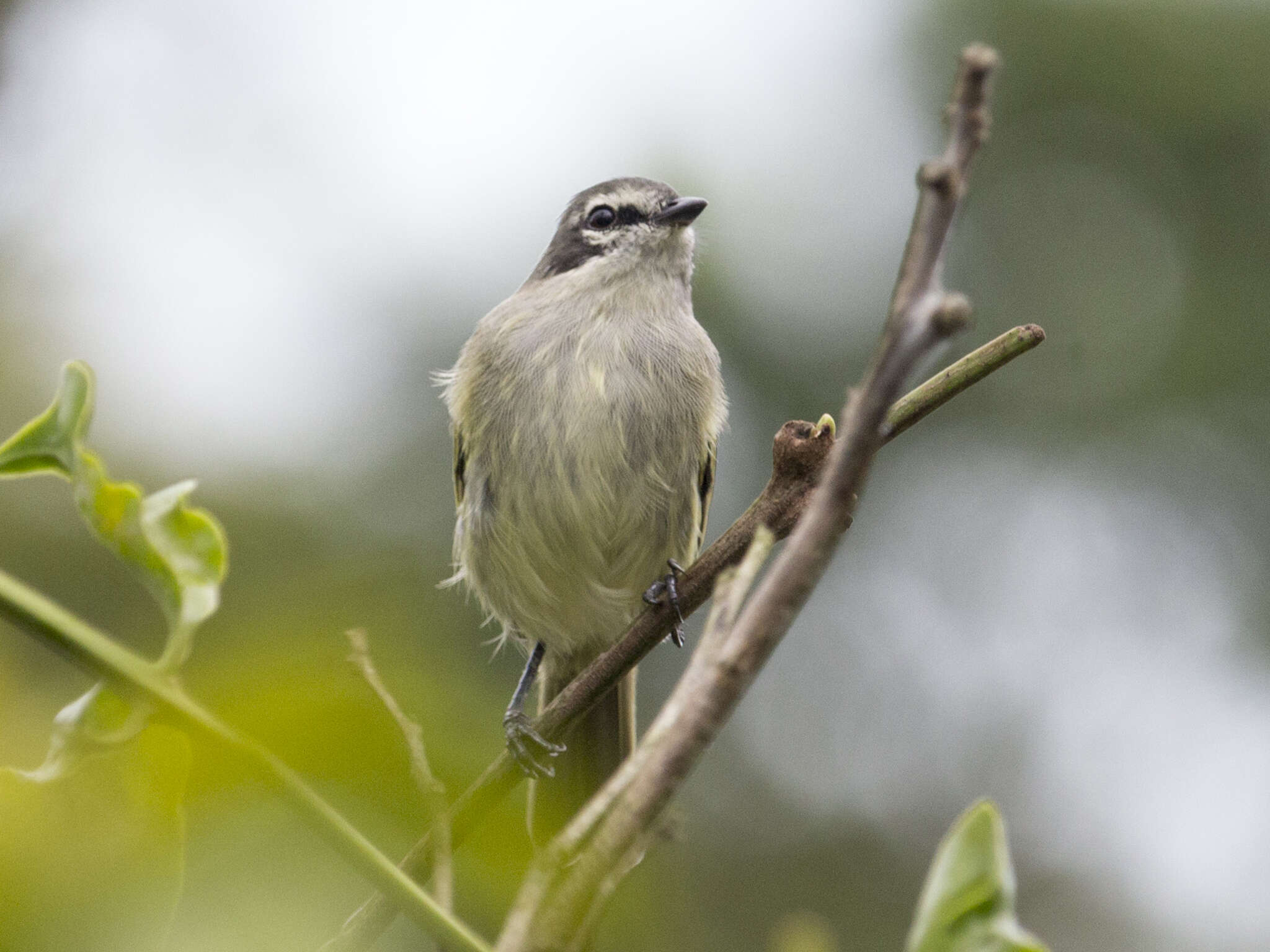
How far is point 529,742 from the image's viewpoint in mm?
4020

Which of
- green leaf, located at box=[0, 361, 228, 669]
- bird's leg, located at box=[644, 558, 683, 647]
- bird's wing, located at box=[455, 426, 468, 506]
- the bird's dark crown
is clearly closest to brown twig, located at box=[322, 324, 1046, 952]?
green leaf, located at box=[0, 361, 228, 669]

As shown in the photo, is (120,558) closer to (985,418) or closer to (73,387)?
(73,387)

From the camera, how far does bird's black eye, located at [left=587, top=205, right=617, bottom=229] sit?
17.9 feet

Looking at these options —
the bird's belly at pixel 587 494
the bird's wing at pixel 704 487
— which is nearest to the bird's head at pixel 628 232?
the bird's belly at pixel 587 494

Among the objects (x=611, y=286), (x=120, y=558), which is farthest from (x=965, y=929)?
(x=611, y=286)

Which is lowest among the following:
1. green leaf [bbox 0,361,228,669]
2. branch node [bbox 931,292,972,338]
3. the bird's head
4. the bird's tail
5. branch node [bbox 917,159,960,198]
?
the bird's tail

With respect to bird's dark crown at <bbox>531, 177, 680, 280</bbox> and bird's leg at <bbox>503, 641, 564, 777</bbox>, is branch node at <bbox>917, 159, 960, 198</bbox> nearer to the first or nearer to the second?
bird's leg at <bbox>503, 641, 564, 777</bbox>

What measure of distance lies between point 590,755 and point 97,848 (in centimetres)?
426

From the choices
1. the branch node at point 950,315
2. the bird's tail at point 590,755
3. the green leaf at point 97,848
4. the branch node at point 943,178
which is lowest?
the bird's tail at point 590,755

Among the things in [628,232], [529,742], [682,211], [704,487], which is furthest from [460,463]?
[529,742]

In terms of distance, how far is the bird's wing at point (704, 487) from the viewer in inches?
198

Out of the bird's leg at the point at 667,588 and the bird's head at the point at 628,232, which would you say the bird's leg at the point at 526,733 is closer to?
the bird's leg at the point at 667,588

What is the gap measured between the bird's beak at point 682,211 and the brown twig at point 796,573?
14.9 ft

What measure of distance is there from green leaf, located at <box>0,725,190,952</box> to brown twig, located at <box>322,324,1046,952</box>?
141mm
